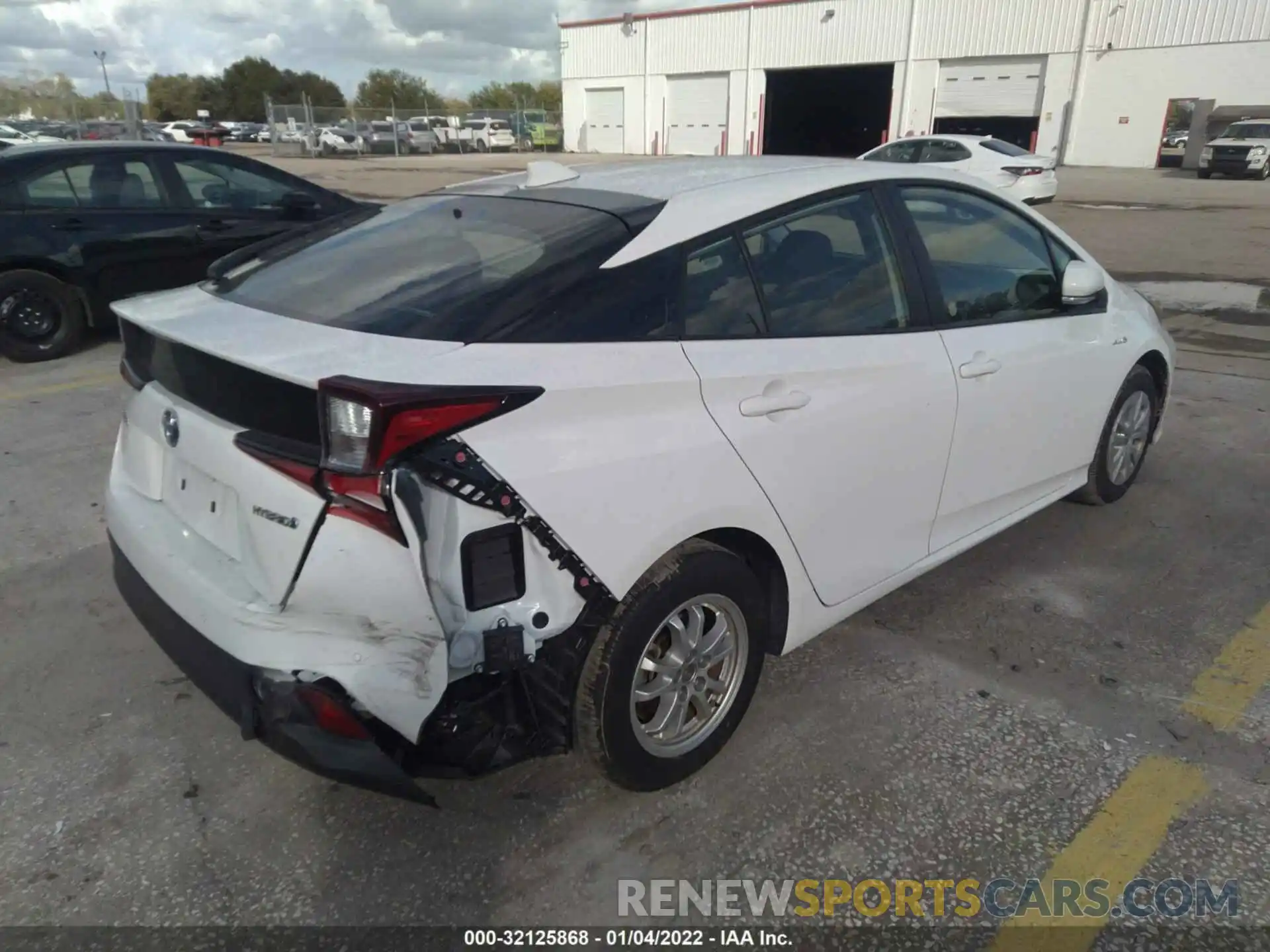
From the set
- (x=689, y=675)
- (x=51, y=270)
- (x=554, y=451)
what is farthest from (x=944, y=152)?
Result: (x=554, y=451)

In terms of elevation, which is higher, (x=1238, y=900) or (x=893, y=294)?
(x=893, y=294)

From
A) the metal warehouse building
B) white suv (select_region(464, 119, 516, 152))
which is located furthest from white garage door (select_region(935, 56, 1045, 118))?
white suv (select_region(464, 119, 516, 152))

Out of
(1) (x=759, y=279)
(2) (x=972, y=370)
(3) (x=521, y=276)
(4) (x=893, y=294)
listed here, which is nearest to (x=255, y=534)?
(3) (x=521, y=276)

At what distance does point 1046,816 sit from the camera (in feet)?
8.07

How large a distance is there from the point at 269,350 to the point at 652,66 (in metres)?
44.4

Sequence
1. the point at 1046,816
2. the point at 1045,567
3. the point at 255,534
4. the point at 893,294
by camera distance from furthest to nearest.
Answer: the point at 1045,567, the point at 893,294, the point at 1046,816, the point at 255,534

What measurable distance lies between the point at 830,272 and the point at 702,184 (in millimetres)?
469

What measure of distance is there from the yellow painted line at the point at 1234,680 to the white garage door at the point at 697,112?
39731 millimetres

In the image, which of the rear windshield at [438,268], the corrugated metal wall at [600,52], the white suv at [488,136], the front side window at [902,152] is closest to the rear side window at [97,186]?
the rear windshield at [438,268]

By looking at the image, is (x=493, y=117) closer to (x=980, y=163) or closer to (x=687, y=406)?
(x=980, y=163)

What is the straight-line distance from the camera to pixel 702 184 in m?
2.70

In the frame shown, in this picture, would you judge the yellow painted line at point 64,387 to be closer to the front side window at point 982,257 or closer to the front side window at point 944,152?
the front side window at point 982,257

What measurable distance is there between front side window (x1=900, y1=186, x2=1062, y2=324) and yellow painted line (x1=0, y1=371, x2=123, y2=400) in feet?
17.6

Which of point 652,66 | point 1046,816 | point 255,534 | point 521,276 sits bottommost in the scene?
point 1046,816
